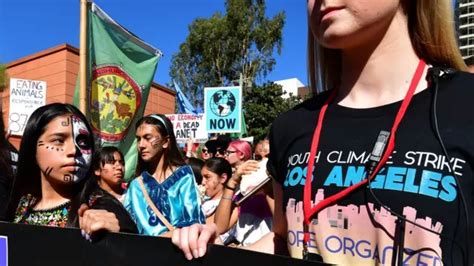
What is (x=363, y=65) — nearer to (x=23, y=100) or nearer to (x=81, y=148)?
(x=81, y=148)

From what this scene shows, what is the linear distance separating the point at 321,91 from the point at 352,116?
1.12 feet

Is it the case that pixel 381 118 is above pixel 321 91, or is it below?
below

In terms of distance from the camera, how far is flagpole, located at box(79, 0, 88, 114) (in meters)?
4.49

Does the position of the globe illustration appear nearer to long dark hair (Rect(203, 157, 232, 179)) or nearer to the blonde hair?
long dark hair (Rect(203, 157, 232, 179))

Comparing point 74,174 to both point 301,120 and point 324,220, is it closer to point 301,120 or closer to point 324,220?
point 301,120

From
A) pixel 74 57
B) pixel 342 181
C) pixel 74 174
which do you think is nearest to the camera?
pixel 342 181

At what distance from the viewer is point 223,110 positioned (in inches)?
414

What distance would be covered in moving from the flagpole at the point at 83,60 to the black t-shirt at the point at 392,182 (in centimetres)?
362

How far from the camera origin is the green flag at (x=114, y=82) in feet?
15.9

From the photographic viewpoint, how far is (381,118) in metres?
1.09

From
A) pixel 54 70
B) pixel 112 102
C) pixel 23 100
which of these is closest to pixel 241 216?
pixel 112 102

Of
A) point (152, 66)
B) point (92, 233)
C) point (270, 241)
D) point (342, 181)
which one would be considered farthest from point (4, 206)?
point (152, 66)

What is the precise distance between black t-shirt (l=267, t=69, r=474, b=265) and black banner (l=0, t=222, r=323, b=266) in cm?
12

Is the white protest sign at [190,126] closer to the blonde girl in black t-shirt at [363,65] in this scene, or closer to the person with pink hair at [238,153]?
the person with pink hair at [238,153]
